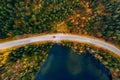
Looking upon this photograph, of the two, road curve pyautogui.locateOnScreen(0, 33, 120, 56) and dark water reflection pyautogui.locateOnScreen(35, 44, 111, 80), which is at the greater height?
road curve pyautogui.locateOnScreen(0, 33, 120, 56)

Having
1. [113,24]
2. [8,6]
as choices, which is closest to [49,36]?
[8,6]

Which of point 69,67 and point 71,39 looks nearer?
point 69,67

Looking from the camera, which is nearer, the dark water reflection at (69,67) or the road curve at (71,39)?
the dark water reflection at (69,67)

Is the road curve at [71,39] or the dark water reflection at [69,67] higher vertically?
the road curve at [71,39]

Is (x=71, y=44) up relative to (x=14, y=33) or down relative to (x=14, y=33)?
down

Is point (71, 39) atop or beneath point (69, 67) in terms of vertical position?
atop

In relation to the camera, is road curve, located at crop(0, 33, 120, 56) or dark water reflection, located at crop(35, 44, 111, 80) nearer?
dark water reflection, located at crop(35, 44, 111, 80)

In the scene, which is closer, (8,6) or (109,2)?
(8,6)

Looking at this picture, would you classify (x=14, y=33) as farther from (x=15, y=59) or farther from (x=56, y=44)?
(x=56, y=44)
